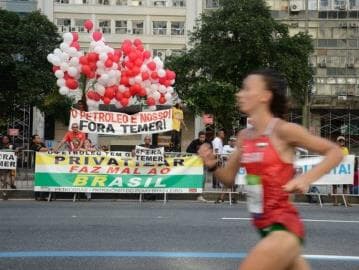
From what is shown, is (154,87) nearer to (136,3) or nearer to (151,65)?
(151,65)

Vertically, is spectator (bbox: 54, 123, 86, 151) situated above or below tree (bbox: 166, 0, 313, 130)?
below

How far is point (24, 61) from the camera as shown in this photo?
45.4 meters

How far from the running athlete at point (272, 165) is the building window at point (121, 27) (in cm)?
5824

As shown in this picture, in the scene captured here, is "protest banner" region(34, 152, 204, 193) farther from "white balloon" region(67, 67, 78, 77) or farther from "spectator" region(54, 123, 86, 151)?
"white balloon" region(67, 67, 78, 77)

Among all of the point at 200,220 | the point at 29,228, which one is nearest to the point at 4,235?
the point at 29,228

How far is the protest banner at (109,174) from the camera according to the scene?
1564 centimetres

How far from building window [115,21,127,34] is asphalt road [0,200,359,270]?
48764 mm

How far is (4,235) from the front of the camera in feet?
29.2

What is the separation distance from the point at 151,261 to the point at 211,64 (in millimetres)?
41015

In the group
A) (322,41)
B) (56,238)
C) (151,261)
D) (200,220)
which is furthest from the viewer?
(322,41)

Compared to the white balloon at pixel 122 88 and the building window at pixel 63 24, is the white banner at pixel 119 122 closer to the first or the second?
the white balloon at pixel 122 88

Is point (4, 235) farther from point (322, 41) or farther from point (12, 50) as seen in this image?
point (322, 41)

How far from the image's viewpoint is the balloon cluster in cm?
2088

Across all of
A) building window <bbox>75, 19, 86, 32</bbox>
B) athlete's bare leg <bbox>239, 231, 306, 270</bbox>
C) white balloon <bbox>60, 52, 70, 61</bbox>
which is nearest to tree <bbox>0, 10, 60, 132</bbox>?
building window <bbox>75, 19, 86, 32</bbox>
